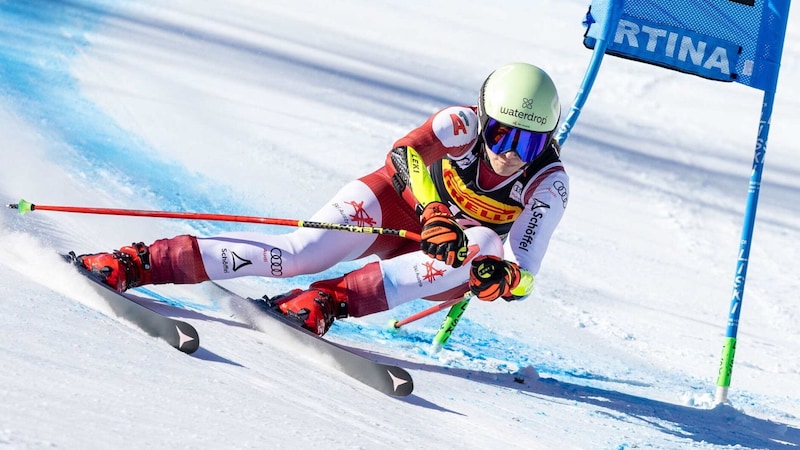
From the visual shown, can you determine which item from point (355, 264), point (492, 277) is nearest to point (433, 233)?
point (492, 277)

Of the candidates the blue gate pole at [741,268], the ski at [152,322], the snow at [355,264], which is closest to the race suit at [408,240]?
the snow at [355,264]

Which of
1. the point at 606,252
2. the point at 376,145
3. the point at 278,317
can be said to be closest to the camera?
the point at 278,317

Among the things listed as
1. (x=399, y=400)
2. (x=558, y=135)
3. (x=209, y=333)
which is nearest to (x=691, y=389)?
(x=558, y=135)

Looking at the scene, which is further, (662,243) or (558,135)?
(662,243)

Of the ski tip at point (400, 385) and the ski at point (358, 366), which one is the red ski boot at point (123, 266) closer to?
the ski at point (358, 366)

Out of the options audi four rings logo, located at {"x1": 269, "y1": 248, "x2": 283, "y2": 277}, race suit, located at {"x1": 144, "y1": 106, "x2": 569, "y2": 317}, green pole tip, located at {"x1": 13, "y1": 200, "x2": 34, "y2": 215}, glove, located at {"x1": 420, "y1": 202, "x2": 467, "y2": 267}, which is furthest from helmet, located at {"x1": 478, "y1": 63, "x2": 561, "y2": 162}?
green pole tip, located at {"x1": 13, "y1": 200, "x2": 34, "y2": 215}

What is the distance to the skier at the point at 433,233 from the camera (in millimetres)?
3516

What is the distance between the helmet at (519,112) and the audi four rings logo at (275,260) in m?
0.85

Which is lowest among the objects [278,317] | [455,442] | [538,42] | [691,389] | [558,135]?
[455,442]

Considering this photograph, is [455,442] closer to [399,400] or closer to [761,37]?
[399,400]

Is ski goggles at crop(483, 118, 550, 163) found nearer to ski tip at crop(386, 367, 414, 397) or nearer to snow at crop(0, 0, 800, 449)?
snow at crop(0, 0, 800, 449)

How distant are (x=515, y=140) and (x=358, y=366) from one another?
1.02 meters

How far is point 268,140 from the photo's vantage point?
7.57 m

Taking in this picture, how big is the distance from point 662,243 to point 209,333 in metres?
4.63
